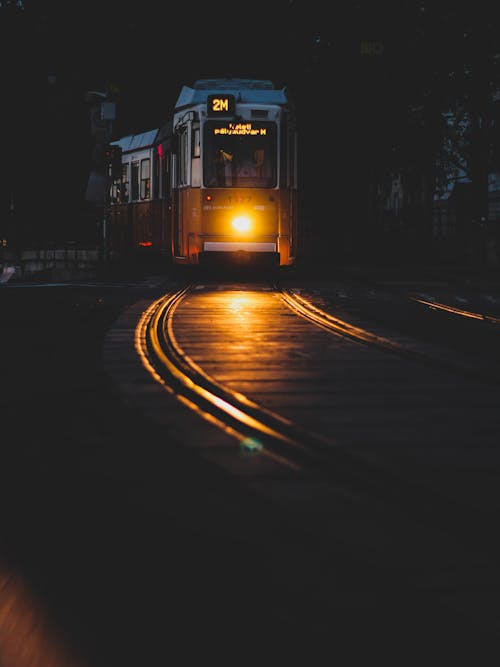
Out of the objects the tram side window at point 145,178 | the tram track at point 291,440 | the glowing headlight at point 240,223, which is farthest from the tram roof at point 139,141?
the tram track at point 291,440

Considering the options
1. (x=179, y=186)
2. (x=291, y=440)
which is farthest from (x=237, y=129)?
(x=291, y=440)

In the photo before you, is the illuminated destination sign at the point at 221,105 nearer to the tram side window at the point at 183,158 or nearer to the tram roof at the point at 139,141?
the tram side window at the point at 183,158

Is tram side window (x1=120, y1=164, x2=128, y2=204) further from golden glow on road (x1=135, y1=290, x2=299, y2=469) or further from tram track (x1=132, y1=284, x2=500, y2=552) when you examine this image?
tram track (x1=132, y1=284, x2=500, y2=552)

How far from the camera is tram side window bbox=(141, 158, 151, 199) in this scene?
30.4m

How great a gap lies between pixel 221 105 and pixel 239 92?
0.65 metres

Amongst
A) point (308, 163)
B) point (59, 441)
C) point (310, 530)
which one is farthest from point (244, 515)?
point (308, 163)

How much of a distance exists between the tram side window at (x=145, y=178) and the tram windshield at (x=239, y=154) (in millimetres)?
5940

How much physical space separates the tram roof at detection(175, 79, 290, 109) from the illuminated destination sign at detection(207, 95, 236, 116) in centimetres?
21

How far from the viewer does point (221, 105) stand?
2412 centimetres

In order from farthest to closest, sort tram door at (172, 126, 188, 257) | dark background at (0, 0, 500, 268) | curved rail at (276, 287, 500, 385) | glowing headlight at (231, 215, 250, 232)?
1. dark background at (0, 0, 500, 268)
2. tram door at (172, 126, 188, 257)
3. glowing headlight at (231, 215, 250, 232)
4. curved rail at (276, 287, 500, 385)

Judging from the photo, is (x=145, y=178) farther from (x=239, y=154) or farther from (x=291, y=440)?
(x=291, y=440)

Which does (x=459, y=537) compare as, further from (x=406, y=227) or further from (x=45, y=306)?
(x=406, y=227)

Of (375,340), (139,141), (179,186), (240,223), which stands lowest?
(375,340)

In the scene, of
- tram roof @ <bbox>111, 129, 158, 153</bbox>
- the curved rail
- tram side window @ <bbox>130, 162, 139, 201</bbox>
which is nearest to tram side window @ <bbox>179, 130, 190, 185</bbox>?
tram roof @ <bbox>111, 129, 158, 153</bbox>
